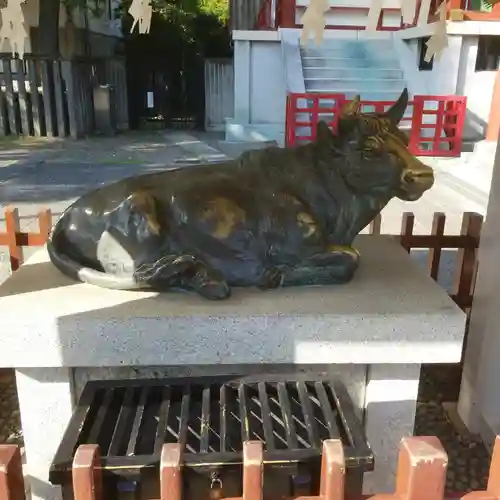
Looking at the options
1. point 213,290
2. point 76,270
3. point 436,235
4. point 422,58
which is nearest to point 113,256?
point 76,270

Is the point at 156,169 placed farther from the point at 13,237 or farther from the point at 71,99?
the point at 13,237

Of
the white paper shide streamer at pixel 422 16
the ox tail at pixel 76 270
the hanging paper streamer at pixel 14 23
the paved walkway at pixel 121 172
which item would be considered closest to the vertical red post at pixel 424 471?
the ox tail at pixel 76 270

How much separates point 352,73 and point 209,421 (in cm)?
1019

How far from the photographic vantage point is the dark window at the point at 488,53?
10461 millimetres

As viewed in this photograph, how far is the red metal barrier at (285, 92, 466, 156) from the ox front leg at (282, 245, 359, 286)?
7.58 metres

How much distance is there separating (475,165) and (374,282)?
6.99 metres

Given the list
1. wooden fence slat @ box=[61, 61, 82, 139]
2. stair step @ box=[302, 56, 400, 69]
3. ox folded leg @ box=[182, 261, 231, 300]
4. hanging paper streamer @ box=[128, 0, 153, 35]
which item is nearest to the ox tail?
ox folded leg @ box=[182, 261, 231, 300]

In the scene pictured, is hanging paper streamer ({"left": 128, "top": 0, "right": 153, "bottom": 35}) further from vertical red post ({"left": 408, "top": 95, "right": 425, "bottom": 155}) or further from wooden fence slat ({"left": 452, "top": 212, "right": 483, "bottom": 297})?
vertical red post ({"left": 408, "top": 95, "right": 425, "bottom": 155})

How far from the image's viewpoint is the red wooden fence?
1199 millimetres

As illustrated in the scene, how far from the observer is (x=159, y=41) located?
17.1m

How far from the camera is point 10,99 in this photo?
41.7 ft

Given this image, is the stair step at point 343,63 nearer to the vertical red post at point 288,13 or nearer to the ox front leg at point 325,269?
the vertical red post at point 288,13

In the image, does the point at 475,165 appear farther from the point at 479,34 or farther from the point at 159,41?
the point at 159,41

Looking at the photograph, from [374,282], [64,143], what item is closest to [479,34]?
[64,143]
